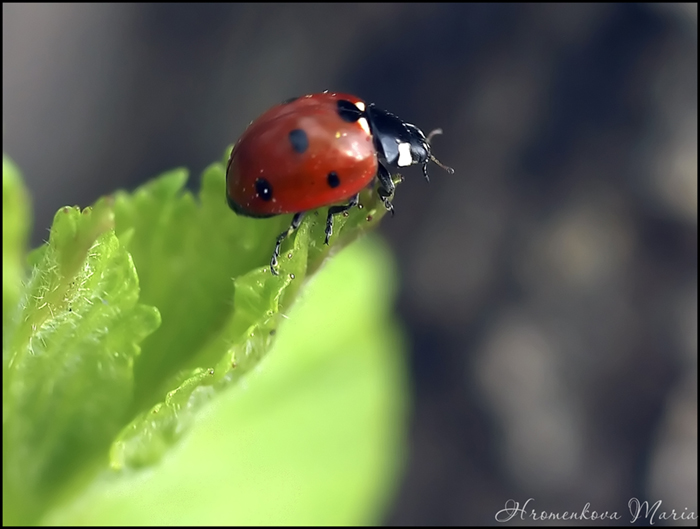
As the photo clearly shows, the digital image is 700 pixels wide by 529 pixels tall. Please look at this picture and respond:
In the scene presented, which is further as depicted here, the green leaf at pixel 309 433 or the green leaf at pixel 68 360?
the green leaf at pixel 309 433

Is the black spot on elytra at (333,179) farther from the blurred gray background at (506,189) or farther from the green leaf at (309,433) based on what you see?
the blurred gray background at (506,189)

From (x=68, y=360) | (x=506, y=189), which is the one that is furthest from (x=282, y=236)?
(x=506, y=189)

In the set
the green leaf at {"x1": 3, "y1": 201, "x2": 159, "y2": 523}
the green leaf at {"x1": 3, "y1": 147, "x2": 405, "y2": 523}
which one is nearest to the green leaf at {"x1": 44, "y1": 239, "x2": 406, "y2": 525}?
the green leaf at {"x1": 3, "y1": 147, "x2": 405, "y2": 523}

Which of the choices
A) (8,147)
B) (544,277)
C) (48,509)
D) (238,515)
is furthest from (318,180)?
(544,277)

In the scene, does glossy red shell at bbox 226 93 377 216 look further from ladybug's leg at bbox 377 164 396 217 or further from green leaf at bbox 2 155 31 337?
green leaf at bbox 2 155 31 337

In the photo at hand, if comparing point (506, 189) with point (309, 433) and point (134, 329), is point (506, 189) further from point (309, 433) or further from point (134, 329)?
point (134, 329)

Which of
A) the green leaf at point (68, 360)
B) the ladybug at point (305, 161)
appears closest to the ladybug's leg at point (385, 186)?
the ladybug at point (305, 161)
